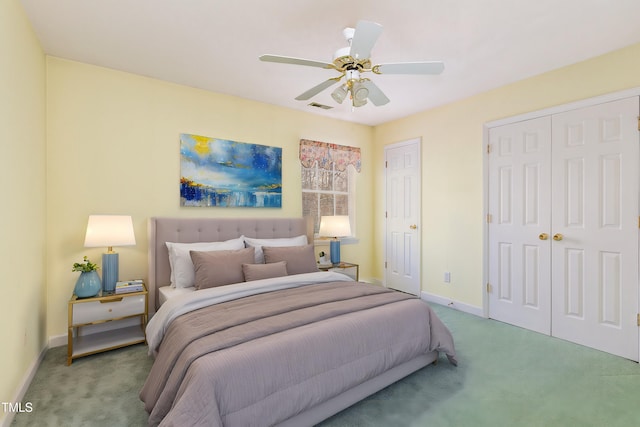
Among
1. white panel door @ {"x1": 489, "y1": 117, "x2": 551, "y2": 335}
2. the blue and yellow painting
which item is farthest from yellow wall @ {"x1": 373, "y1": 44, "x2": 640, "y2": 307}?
the blue and yellow painting

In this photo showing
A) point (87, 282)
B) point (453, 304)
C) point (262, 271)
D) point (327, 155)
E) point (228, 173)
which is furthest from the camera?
point (327, 155)

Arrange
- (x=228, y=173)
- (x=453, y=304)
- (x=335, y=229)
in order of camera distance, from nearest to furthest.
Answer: (x=228, y=173) < (x=453, y=304) < (x=335, y=229)

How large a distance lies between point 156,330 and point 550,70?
4181mm

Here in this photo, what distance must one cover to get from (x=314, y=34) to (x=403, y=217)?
2.92 m

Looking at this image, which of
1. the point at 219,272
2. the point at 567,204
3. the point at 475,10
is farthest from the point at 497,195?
the point at 219,272

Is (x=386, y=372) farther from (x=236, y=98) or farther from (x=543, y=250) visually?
(x=236, y=98)

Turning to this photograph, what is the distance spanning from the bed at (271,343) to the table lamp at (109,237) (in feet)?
1.09

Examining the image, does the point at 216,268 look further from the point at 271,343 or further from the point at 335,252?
the point at 335,252

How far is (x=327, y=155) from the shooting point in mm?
4488

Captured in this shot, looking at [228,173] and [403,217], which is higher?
[228,173]

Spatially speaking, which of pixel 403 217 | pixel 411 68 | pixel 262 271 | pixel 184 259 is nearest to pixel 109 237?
pixel 184 259

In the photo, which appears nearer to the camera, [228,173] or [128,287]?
[128,287]

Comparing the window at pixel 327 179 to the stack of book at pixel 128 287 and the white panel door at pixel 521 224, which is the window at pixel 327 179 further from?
the stack of book at pixel 128 287

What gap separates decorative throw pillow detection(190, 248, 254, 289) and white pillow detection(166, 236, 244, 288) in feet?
0.33
